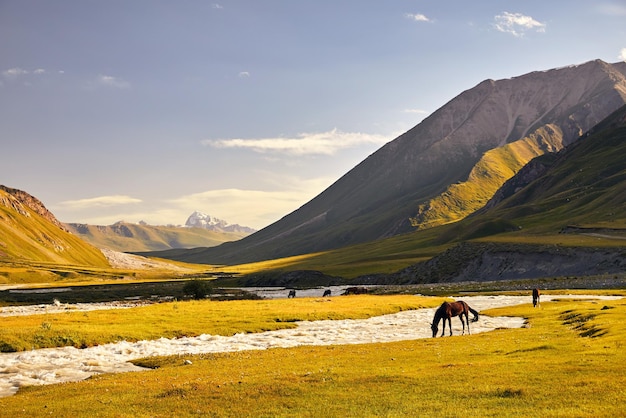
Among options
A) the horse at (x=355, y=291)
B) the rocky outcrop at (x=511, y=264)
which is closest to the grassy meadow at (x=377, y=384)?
the horse at (x=355, y=291)

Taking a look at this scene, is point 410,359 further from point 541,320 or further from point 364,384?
point 541,320

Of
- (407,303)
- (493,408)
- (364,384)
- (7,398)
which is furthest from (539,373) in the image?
(407,303)

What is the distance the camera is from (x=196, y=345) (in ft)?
159

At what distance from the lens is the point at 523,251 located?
14275cm

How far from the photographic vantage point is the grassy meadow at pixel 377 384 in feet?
69.4

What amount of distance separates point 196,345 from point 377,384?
26268mm

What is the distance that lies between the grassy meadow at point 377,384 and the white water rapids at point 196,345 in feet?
10.9

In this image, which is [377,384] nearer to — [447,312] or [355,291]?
[447,312]

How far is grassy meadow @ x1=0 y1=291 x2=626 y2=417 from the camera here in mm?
21141

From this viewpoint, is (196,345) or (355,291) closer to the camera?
(196,345)

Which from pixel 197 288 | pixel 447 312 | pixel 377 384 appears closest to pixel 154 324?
pixel 447 312

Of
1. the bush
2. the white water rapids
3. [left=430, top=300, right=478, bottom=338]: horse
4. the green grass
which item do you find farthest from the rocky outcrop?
[left=430, top=300, right=478, bottom=338]: horse

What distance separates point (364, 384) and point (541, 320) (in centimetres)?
3552

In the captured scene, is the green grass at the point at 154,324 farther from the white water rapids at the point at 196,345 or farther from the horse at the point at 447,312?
the horse at the point at 447,312
